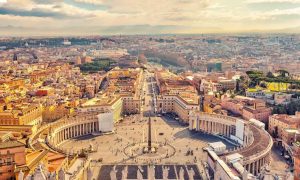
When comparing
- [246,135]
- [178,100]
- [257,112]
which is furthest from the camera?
[178,100]

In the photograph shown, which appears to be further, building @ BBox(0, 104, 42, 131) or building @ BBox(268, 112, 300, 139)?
building @ BBox(0, 104, 42, 131)

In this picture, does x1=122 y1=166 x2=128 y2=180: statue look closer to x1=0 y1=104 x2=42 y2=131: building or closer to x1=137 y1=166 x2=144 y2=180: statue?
x1=137 y1=166 x2=144 y2=180: statue

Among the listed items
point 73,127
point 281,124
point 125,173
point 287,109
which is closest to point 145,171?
point 125,173

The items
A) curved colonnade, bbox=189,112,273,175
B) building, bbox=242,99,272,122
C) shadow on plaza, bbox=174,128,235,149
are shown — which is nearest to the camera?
curved colonnade, bbox=189,112,273,175

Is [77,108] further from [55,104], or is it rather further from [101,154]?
[101,154]

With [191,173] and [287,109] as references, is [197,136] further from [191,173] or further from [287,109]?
[287,109]

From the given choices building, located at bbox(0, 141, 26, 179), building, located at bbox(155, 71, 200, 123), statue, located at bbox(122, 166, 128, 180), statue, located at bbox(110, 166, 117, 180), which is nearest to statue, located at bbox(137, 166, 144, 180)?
statue, located at bbox(122, 166, 128, 180)
